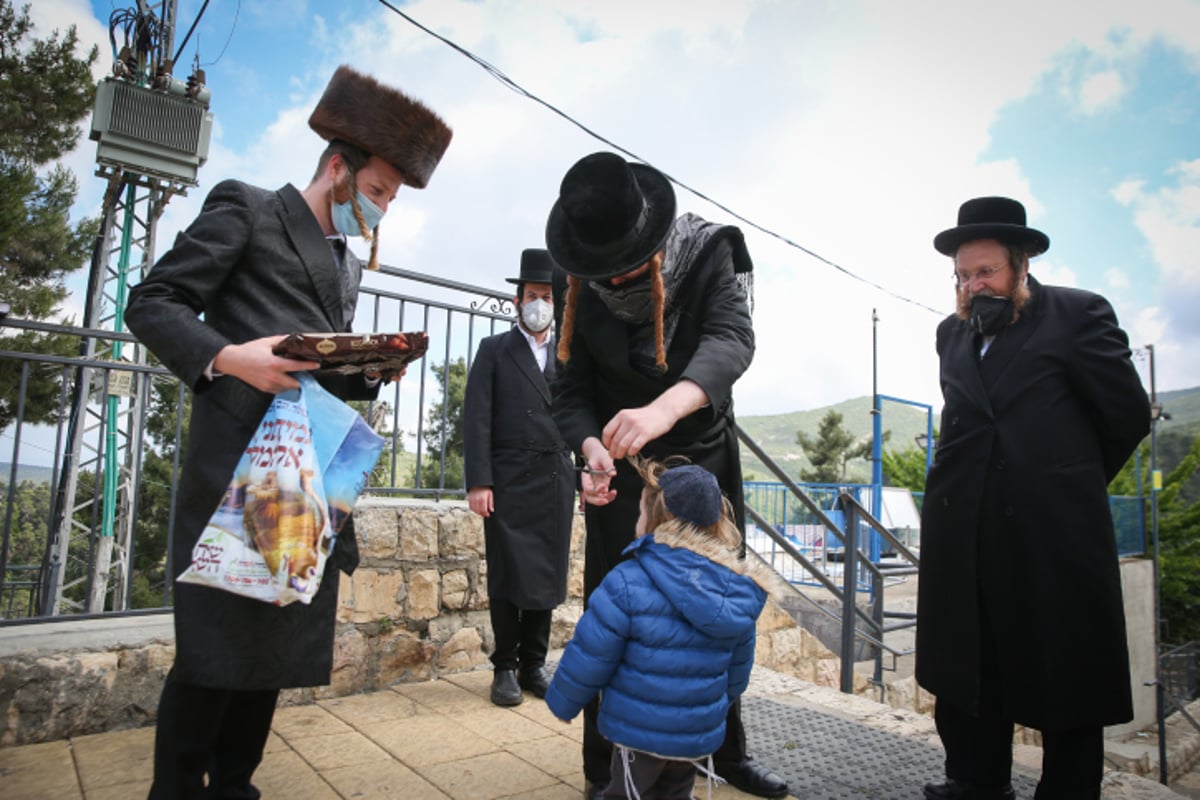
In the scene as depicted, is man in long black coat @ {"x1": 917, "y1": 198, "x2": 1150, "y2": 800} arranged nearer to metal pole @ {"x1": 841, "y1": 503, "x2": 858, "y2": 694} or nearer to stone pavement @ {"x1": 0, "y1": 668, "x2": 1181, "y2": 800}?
stone pavement @ {"x1": 0, "y1": 668, "x2": 1181, "y2": 800}

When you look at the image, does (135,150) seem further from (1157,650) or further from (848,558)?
(1157,650)

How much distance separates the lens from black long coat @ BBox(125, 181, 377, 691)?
1.60 m

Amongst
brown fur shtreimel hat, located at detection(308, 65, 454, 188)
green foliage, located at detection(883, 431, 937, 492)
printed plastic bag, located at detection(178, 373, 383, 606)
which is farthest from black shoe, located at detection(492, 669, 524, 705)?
green foliage, located at detection(883, 431, 937, 492)

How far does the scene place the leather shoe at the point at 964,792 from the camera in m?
2.33

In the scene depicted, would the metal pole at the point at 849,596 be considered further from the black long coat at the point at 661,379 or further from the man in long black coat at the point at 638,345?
the black long coat at the point at 661,379

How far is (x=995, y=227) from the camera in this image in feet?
8.03

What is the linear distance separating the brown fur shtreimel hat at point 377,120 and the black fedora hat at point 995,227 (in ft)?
6.04

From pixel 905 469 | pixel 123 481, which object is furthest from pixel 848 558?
pixel 905 469

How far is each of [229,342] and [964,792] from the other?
2640 millimetres

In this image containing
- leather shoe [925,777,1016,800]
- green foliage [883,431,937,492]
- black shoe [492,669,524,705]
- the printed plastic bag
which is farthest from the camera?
green foliage [883,431,937,492]

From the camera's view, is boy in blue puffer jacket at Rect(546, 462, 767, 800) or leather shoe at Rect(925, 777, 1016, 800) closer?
boy in blue puffer jacket at Rect(546, 462, 767, 800)

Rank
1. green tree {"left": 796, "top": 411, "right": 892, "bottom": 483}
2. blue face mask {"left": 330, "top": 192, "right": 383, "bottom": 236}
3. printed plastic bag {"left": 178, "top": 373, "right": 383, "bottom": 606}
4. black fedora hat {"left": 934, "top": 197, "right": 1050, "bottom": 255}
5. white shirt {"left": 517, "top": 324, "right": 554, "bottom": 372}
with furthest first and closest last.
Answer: green tree {"left": 796, "top": 411, "right": 892, "bottom": 483}, white shirt {"left": 517, "top": 324, "right": 554, "bottom": 372}, black fedora hat {"left": 934, "top": 197, "right": 1050, "bottom": 255}, blue face mask {"left": 330, "top": 192, "right": 383, "bottom": 236}, printed plastic bag {"left": 178, "top": 373, "right": 383, "bottom": 606}

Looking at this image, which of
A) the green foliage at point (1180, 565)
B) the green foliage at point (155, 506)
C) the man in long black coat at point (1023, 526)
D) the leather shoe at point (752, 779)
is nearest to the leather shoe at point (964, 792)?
the man in long black coat at point (1023, 526)

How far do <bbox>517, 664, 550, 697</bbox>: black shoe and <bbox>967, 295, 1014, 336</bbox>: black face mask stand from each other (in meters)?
2.50
